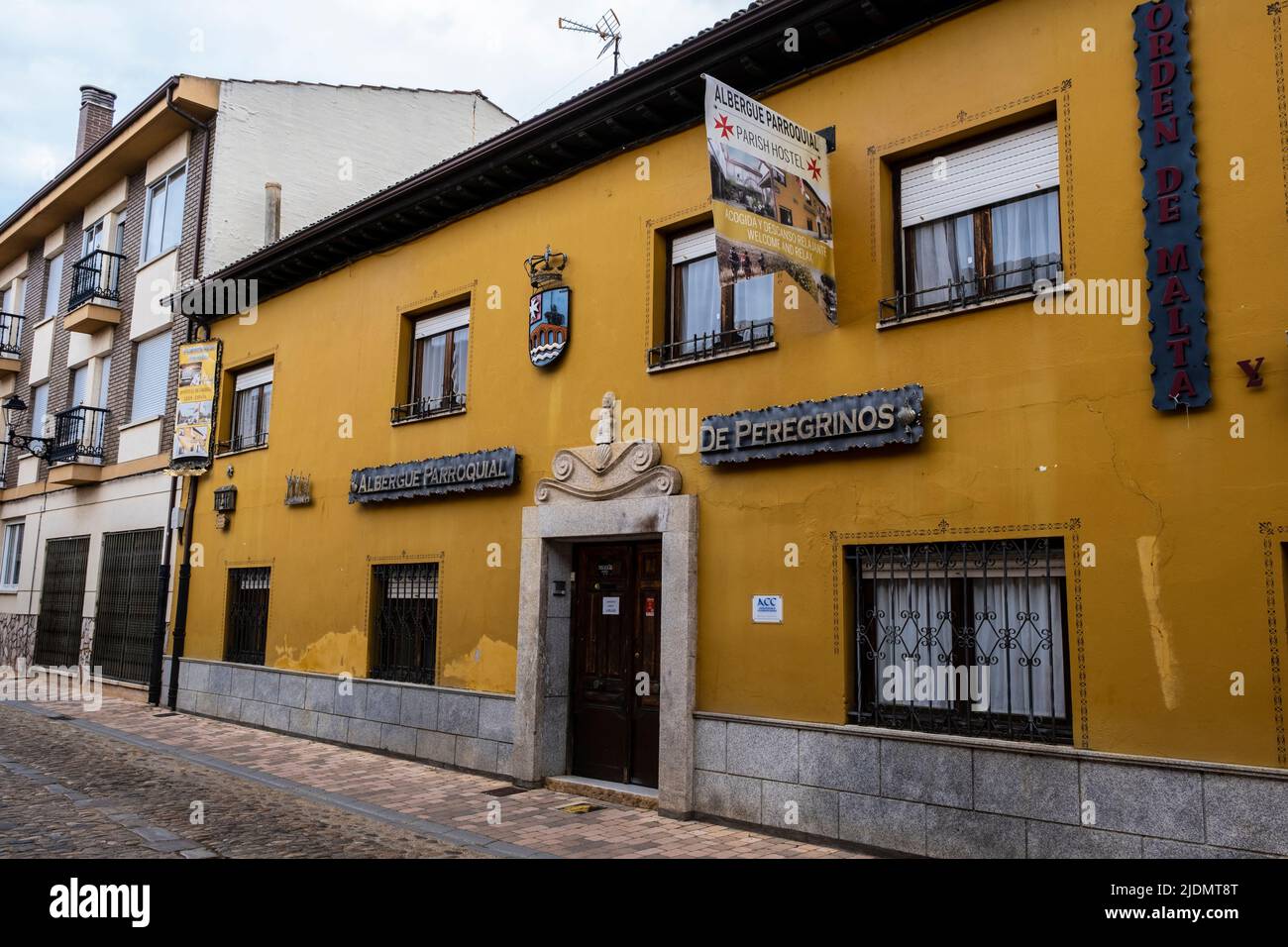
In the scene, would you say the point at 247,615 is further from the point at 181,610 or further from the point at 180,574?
the point at 180,574

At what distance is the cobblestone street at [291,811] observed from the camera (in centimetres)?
739

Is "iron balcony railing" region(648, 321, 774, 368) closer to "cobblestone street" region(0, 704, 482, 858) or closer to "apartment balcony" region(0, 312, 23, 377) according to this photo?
"cobblestone street" region(0, 704, 482, 858)

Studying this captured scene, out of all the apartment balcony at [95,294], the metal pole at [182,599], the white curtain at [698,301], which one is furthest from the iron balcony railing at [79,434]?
the white curtain at [698,301]

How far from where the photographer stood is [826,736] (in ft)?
24.8

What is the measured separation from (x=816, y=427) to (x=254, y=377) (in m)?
10.7

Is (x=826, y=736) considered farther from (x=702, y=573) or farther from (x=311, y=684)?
(x=311, y=684)

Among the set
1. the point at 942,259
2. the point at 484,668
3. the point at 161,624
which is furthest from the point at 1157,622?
the point at 161,624

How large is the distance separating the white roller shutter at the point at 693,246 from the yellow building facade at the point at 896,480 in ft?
0.48

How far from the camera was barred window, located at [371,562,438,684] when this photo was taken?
11.6 m

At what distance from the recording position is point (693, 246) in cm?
948

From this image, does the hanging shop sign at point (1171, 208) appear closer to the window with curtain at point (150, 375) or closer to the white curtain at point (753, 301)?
the white curtain at point (753, 301)

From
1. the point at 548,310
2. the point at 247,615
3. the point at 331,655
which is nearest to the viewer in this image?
the point at 548,310
